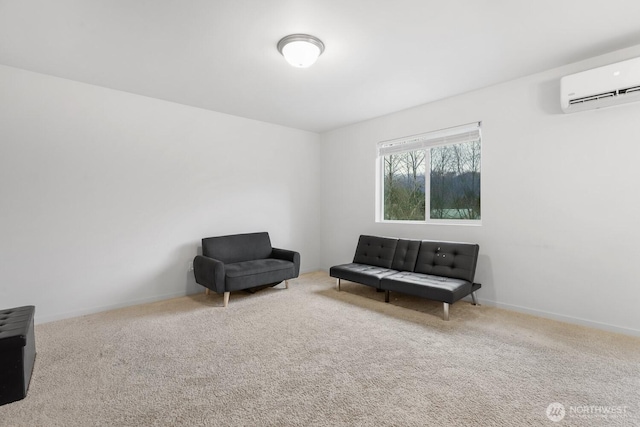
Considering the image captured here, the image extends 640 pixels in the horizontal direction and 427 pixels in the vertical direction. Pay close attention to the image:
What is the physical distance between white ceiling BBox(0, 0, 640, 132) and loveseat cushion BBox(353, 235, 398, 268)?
78.7 inches

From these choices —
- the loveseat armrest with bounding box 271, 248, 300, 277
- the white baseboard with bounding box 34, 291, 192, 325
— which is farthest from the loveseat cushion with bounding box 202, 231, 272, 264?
the white baseboard with bounding box 34, 291, 192, 325

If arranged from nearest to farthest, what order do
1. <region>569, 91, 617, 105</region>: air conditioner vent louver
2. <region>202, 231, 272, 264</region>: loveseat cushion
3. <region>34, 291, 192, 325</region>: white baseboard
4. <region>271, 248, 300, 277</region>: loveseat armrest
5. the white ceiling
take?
the white ceiling < <region>569, 91, 617, 105</region>: air conditioner vent louver < <region>34, 291, 192, 325</region>: white baseboard < <region>202, 231, 272, 264</region>: loveseat cushion < <region>271, 248, 300, 277</region>: loveseat armrest

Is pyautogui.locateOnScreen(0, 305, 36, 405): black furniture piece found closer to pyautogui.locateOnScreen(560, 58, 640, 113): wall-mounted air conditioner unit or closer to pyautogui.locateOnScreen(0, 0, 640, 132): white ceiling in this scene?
pyautogui.locateOnScreen(0, 0, 640, 132): white ceiling

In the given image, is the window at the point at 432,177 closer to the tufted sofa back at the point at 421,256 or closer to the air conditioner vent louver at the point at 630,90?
the tufted sofa back at the point at 421,256

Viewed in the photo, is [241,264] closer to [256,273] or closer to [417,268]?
[256,273]

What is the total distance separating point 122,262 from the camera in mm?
3607

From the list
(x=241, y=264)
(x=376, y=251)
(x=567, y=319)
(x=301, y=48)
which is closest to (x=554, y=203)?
(x=567, y=319)

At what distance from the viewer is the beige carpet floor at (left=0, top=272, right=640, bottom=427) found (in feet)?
5.62

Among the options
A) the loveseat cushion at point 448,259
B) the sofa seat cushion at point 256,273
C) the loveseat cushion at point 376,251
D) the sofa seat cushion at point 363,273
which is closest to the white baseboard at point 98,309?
the sofa seat cushion at point 256,273

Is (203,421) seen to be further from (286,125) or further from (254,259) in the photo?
(286,125)

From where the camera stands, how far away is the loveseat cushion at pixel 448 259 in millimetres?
3406

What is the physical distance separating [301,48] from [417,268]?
2842 mm

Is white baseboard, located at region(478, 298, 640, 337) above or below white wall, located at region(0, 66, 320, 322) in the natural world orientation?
below

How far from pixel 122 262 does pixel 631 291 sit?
5280 mm
